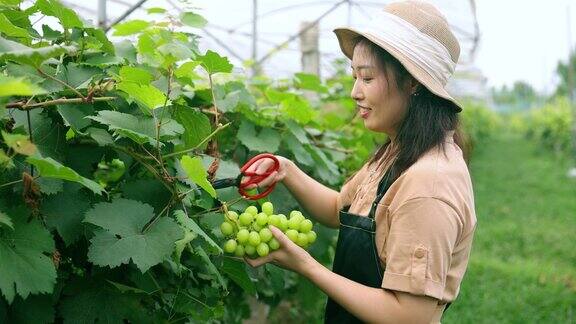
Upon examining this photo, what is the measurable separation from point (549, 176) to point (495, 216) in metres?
5.67

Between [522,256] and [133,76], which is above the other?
[133,76]

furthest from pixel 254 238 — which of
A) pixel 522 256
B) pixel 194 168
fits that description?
pixel 522 256

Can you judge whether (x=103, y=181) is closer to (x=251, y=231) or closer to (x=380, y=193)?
(x=251, y=231)

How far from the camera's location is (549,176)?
14.8m

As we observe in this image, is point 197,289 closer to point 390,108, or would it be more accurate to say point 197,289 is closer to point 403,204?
point 403,204

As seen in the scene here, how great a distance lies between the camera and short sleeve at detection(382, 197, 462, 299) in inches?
66.3

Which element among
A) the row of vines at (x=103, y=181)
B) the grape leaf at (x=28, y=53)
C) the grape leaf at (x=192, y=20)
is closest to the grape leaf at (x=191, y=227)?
the row of vines at (x=103, y=181)

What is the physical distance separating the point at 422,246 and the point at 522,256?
6.21 metres

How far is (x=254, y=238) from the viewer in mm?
1604

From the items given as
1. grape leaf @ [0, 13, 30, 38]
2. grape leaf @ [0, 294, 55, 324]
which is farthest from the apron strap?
grape leaf @ [0, 13, 30, 38]

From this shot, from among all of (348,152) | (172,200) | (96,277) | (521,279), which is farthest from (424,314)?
(521,279)

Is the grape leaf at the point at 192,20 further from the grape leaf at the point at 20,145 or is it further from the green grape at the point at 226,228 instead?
the grape leaf at the point at 20,145

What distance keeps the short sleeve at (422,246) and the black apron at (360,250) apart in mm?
140

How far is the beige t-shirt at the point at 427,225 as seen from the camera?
169cm
